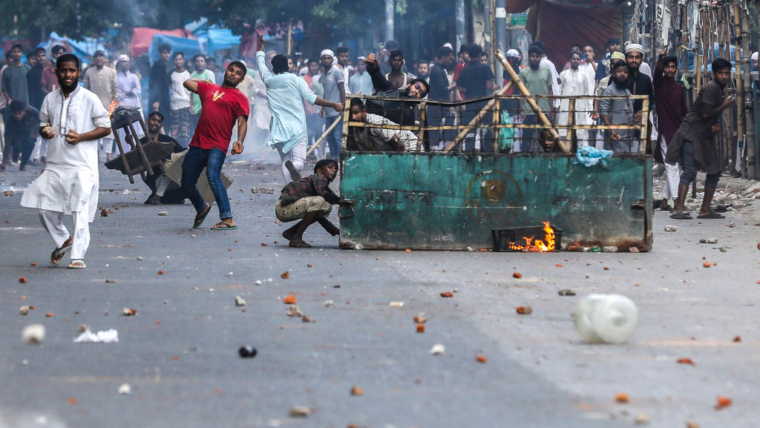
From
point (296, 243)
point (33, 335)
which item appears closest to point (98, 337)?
point (33, 335)

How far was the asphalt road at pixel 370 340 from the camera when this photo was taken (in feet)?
14.6

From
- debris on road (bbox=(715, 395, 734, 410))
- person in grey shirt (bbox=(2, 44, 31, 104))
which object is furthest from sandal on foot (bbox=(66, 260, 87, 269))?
person in grey shirt (bbox=(2, 44, 31, 104))

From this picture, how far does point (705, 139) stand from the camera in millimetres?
12602

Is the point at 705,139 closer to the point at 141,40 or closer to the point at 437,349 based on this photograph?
the point at 437,349

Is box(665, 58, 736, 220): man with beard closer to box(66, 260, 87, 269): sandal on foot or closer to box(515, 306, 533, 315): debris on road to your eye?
box(515, 306, 533, 315): debris on road

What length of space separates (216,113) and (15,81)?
12490mm

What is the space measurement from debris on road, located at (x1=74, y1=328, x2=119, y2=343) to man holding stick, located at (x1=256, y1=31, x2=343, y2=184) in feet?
30.5

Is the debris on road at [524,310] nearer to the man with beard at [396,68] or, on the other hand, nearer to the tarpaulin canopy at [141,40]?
the man with beard at [396,68]

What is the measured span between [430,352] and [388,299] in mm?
1583

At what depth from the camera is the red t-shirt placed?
11.4 meters

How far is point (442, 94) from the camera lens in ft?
66.9

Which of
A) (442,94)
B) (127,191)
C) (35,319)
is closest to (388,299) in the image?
(35,319)

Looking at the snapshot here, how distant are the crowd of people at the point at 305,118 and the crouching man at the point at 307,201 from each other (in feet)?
0.04

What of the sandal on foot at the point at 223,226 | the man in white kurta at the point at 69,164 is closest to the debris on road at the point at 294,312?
the man in white kurta at the point at 69,164
